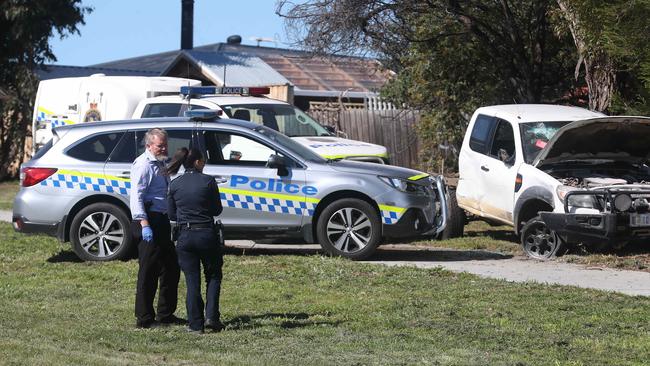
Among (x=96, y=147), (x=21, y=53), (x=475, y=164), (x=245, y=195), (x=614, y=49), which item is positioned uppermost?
(x=21, y=53)

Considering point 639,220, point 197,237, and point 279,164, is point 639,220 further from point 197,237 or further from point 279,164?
point 197,237

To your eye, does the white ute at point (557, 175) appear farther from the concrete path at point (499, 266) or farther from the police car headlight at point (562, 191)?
the concrete path at point (499, 266)

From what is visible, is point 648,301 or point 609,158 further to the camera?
point 609,158

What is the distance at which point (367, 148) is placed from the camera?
17812mm

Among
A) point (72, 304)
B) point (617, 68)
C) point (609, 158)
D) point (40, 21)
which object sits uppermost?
point (40, 21)

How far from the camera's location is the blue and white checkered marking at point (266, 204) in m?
13.8

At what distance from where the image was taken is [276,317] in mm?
9922

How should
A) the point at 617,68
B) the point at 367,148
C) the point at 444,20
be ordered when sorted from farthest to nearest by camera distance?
the point at 444,20
the point at 367,148
the point at 617,68

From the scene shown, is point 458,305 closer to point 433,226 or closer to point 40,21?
point 433,226

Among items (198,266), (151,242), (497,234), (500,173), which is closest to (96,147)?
(151,242)

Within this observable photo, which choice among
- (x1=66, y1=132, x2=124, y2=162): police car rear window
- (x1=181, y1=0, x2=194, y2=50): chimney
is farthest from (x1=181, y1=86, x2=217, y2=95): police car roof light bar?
(x1=181, y1=0, x2=194, y2=50): chimney

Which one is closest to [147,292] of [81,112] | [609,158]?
[609,158]

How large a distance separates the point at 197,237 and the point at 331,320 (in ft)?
4.61

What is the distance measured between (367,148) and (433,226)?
4.04 metres
